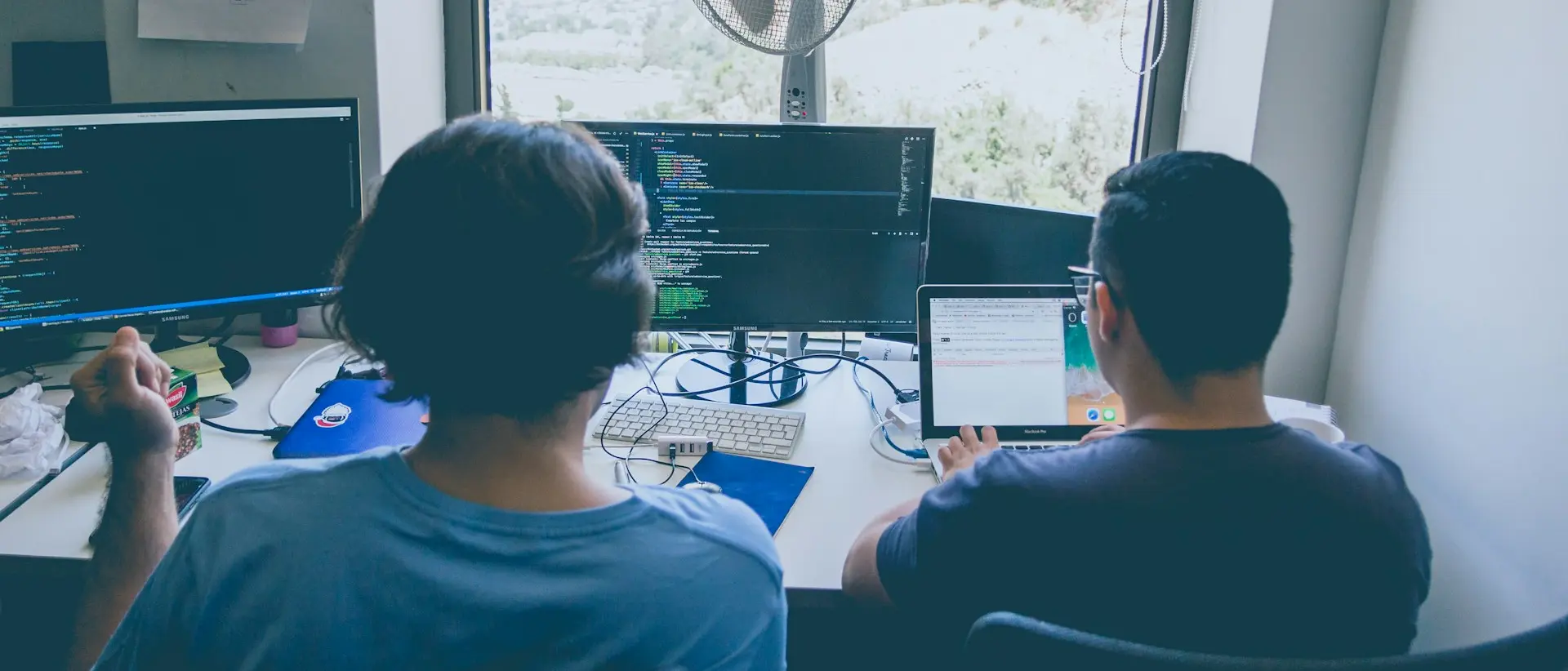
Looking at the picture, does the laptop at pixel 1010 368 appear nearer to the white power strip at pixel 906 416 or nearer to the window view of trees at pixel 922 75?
the white power strip at pixel 906 416

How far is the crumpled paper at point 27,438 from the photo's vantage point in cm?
142

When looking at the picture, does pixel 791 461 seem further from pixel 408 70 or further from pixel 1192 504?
pixel 408 70

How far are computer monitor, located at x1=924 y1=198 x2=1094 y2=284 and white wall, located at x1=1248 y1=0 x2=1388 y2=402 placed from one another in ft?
1.21

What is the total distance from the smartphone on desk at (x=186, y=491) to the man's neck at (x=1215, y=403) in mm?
1142

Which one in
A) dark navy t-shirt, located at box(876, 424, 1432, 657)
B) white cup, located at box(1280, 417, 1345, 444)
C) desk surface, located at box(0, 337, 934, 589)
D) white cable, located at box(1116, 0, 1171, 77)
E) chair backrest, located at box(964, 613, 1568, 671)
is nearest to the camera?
chair backrest, located at box(964, 613, 1568, 671)

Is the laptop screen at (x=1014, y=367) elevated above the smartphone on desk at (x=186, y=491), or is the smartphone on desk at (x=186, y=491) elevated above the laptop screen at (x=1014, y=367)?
the laptop screen at (x=1014, y=367)

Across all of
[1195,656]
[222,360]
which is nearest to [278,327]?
[222,360]

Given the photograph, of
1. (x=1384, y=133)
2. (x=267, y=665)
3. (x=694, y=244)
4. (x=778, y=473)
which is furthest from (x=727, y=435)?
(x=1384, y=133)

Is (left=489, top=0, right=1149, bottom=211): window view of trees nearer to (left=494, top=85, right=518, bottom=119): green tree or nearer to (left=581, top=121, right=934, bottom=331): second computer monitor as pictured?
(left=494, top=85, right=518, bottom=119): green tree

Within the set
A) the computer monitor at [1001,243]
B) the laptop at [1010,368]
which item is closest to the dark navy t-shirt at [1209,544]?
the laptop at [1010,368]

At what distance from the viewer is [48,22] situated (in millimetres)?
1996

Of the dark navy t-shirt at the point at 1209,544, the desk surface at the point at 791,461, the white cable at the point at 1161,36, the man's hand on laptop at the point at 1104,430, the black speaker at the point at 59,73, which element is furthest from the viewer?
the white cable at the point at 1161,36

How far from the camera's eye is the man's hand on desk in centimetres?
109

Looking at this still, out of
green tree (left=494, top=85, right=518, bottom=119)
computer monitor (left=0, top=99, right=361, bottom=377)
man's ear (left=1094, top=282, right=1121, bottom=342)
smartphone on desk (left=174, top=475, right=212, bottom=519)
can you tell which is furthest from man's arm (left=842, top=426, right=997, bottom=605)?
green tree (left=494, top=85, right=518, bottom=119)
